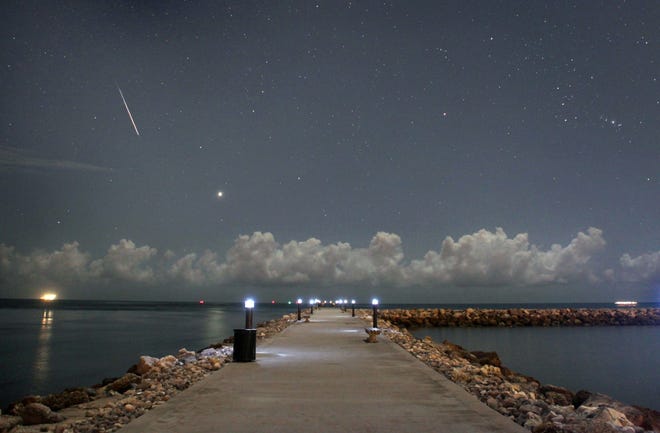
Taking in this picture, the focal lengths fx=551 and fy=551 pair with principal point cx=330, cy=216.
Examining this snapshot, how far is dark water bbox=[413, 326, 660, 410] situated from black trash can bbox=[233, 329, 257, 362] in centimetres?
1484

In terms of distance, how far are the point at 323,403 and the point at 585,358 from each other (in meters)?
28.4

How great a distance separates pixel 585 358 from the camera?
102ft

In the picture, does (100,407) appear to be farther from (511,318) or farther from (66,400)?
(511,318)

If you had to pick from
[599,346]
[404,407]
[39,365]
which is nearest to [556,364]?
[599,346]

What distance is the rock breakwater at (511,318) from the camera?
5331 cm

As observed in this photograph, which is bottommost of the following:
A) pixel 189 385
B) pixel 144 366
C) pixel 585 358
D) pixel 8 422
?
pixel 585 358

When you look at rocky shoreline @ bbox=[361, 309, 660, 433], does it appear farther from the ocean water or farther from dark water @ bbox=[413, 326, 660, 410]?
the ocean water

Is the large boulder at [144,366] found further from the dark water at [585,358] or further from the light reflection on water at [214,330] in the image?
the light reflection on water at [214,330]

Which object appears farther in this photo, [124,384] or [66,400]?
[124,384]

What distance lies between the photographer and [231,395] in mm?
7707

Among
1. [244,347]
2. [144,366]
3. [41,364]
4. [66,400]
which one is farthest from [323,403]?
[41,364]

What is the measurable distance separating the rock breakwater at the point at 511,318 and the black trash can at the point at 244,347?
3852 centimetres

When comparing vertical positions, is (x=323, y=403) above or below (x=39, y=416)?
above

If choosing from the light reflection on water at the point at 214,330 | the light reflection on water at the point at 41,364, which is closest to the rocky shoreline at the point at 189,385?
the light reflection on water at the point at 41,364
